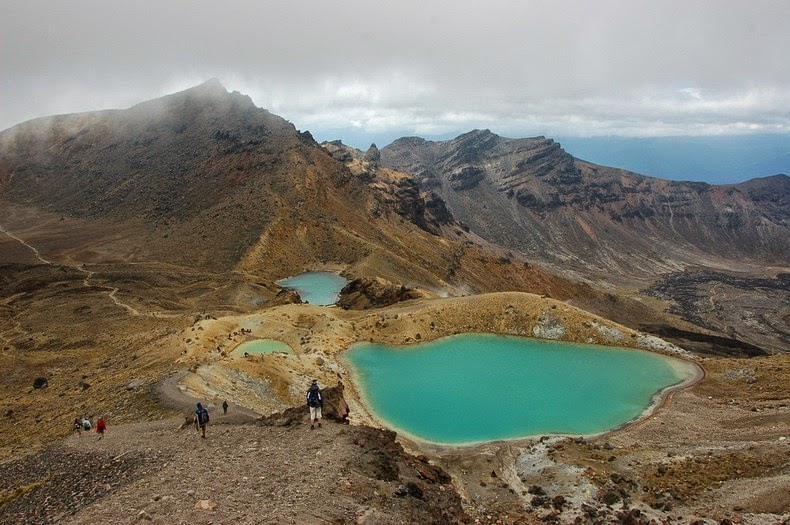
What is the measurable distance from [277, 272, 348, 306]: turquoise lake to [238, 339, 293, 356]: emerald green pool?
3799 centimetres

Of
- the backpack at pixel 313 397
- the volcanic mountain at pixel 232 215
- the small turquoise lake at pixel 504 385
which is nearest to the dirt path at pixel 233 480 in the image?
the backpack at pixel 313 397

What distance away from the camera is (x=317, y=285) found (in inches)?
4168

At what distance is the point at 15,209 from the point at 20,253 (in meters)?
69.1

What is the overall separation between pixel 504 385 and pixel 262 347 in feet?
76.4

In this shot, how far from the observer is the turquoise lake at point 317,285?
313 ft

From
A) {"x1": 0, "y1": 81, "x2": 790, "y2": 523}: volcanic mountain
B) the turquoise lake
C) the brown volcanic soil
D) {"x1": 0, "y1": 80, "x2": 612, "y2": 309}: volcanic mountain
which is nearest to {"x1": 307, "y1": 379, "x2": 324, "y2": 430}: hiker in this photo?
{"x1": 0, "y1": 81, "x2": 790, "y2": 523}: volcanic mountain

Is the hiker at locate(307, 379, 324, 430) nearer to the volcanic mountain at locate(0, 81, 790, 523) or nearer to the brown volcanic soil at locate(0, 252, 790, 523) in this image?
the volcanic mountain at locate(0, 81, 790, 523)

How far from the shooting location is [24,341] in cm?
6250

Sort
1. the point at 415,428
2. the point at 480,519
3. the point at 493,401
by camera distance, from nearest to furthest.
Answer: the point at 480,519 < the point at 415,428 < the point at 493,401

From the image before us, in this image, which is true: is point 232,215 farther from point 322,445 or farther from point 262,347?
point 322,445

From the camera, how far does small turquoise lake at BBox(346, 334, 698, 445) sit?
129 ft

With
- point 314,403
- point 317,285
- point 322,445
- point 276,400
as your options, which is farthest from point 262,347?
point 317,285

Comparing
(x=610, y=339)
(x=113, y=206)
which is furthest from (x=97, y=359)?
(x=113, y=206)

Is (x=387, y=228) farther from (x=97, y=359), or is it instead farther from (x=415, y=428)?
(x=415, y=428)
